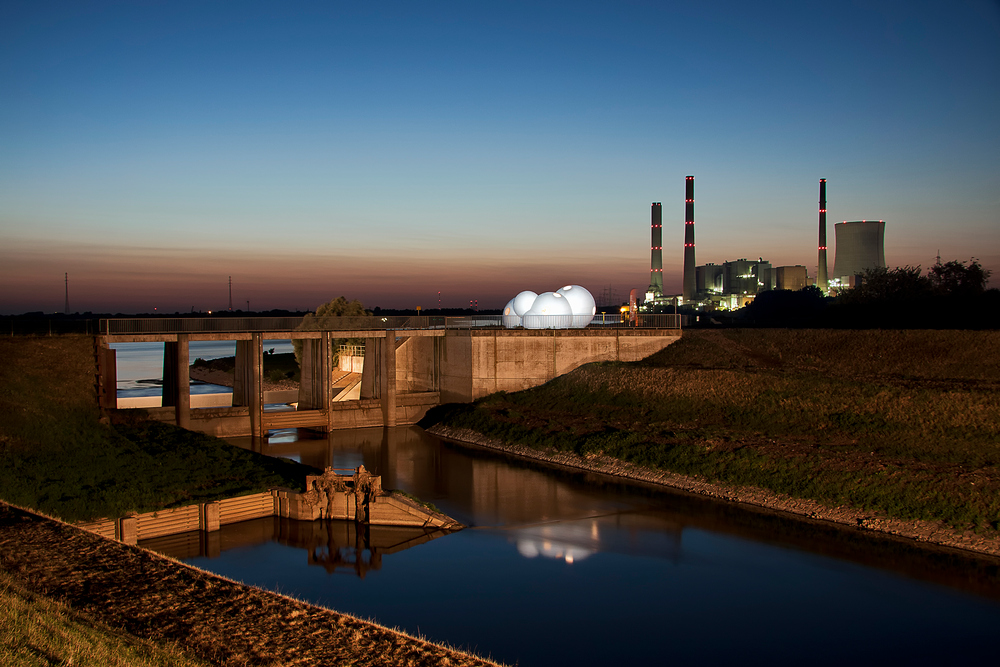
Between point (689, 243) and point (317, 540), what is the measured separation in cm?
15395

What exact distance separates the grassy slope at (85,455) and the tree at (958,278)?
206 feet

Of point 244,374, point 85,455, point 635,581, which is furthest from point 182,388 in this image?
point 635,581

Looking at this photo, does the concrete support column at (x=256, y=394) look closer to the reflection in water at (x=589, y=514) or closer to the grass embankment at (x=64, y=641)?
the reflection in water at (x=589, y=514)

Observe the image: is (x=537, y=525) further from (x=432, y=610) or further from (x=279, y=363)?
(x=279, y=363)

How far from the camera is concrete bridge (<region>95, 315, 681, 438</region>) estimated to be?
133 feet

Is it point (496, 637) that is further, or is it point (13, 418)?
point (13, 418)

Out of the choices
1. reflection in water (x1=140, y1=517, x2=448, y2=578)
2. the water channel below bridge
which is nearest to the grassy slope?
reflection in water (x1=140, y1=517, x2=448, y2=578)

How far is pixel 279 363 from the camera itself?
8425cm

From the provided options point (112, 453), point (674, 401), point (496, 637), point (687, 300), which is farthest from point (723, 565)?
point (687, 300)

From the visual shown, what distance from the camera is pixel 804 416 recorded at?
34062 millimetres

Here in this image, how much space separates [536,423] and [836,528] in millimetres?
18127

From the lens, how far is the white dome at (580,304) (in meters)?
53.7

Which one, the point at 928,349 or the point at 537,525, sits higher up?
the point at 928,349

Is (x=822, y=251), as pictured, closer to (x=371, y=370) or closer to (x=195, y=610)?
(x=371, y=370)
